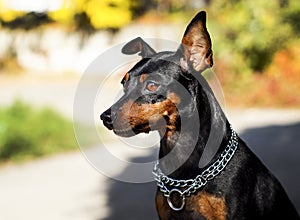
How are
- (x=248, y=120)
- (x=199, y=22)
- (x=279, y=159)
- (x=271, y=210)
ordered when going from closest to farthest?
1. (x=199, y=22)
2. (x=271, y=210)
3. (x=279, y=159)
4. (x=248, y=120)

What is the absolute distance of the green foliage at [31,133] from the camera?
10.1m

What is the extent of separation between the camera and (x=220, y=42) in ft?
52.9

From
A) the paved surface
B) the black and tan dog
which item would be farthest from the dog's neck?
the paved surface

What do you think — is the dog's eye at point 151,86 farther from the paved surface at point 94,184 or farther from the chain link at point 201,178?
the paved surface at point 94,184

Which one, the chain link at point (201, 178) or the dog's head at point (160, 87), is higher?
the dog's head at point (160, 87)

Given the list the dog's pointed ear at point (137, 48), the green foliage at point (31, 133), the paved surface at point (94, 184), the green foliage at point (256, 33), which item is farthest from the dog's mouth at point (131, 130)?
the green foliage at point (256, 33)

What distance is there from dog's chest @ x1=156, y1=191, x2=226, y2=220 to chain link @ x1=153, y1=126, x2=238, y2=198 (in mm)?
47

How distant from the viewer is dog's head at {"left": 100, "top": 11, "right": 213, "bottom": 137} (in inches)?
125

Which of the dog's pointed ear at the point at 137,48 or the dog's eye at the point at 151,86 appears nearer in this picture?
the dog's eye at the point at 151,86

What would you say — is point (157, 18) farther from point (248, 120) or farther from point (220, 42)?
point (248, 120)

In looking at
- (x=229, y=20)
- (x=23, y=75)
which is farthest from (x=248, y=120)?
(x=23, y=75)

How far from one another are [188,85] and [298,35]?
1303 cm

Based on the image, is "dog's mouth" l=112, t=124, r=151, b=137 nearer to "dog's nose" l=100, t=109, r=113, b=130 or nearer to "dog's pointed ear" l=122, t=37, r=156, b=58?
"dog's nose" l=100, t=109, r=113, b=130

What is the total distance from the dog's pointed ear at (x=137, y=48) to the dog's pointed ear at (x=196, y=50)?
0.32m
